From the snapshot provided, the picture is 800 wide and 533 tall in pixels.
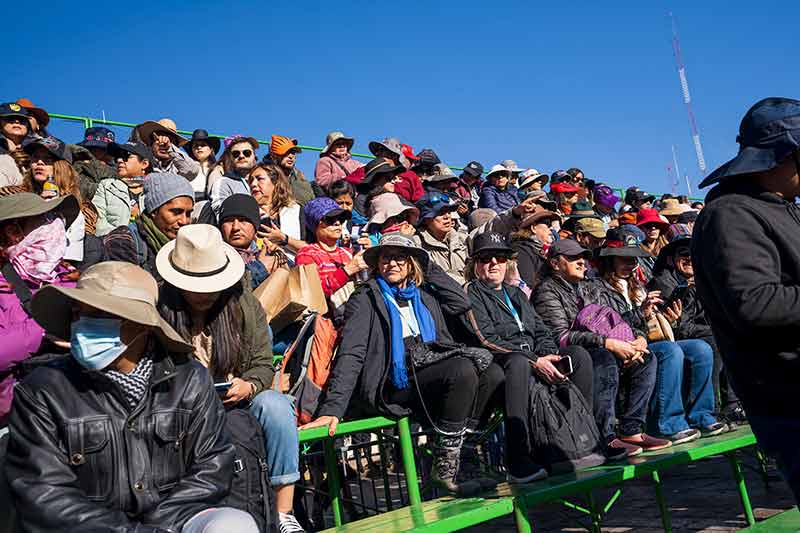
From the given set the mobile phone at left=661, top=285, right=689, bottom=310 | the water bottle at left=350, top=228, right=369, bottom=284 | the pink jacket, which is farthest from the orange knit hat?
the mobile phone at left=661, top=285, right=689, bottom=310

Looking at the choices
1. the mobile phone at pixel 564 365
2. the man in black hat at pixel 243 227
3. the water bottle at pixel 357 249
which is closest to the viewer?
the mobile phone at pixel 564 365

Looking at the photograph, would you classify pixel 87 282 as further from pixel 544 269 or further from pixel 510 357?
pixel 544 269

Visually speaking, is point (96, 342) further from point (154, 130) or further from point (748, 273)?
Result: point (154, 130)

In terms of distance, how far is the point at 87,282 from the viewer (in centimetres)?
313

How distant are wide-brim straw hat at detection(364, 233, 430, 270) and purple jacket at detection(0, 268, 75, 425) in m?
2.37

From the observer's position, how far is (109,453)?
9.42 ft

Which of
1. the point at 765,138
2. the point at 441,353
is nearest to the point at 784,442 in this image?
the point at 765,138

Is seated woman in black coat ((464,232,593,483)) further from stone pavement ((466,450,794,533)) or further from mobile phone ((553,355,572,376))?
stone pavement ((466,450,794,533))

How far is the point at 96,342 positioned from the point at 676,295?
17.6 ft

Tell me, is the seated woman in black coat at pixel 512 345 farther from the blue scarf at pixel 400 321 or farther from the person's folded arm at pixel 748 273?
the person's folded arm at pixel 748 273

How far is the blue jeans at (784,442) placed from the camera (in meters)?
2.70

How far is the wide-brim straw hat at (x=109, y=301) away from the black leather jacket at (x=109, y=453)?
0.65 ft

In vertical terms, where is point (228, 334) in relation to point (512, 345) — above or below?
above

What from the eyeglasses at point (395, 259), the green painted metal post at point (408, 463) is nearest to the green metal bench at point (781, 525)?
the green painted metal post at point (408, 463)
